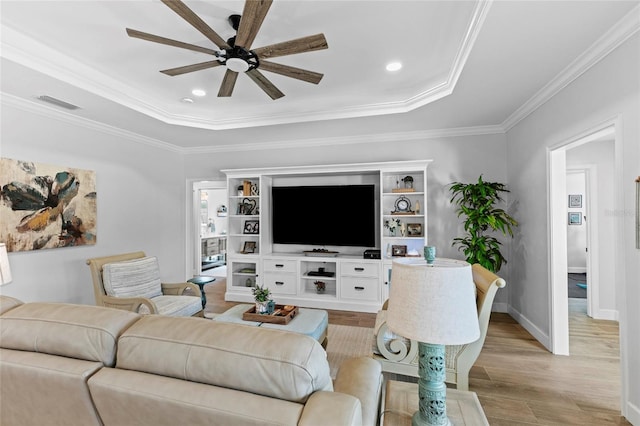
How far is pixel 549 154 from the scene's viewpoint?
9.82 feet

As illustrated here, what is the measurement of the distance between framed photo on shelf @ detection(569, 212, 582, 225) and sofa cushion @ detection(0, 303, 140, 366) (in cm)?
878

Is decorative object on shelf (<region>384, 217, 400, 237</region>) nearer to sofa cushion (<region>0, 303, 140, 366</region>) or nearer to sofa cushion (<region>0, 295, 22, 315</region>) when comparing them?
sofa cushion (<region>0, 303, 140, 366</region>)

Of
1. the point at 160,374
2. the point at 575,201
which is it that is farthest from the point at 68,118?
A: the point at 575,201

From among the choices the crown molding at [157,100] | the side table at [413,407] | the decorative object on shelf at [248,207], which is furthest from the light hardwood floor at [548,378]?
the decorative object on shelf at [248,207]

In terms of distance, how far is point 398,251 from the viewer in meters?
4.32

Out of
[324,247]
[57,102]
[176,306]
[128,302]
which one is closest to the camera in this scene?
[128,302]

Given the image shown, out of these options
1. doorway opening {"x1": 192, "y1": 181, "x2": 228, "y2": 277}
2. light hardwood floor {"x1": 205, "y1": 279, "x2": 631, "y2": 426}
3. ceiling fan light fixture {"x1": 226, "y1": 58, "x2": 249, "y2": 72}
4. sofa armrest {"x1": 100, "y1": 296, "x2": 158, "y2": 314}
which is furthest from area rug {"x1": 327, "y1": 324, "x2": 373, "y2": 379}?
doorway opening {"x1": 192, "y1": 181, "x2": 228, "y2": 277}

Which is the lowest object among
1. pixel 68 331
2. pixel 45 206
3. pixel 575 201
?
pixel 68 331

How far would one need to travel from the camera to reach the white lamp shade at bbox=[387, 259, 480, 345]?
1.05 meters

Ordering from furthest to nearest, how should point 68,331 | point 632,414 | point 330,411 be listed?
point 632,414 < point 68,331 < point 330,411

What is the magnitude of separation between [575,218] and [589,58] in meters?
6.25

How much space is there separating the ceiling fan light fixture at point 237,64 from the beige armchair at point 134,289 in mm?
2183

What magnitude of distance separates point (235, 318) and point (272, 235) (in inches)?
88.1

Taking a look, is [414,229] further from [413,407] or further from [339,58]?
[413,407]
